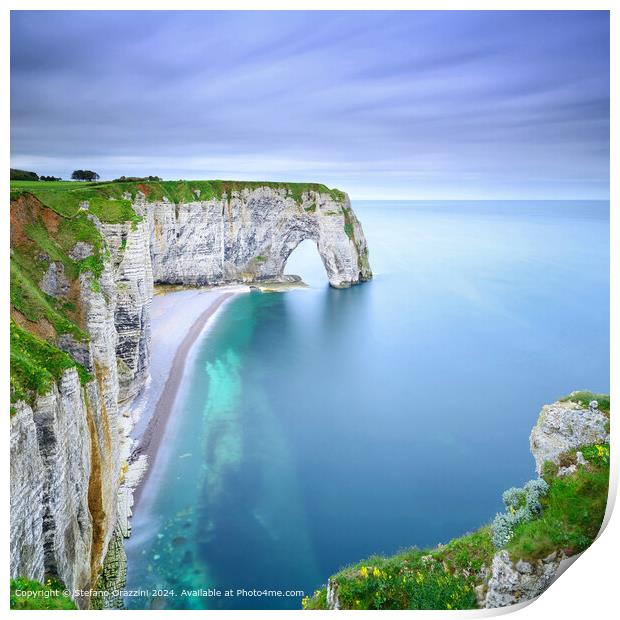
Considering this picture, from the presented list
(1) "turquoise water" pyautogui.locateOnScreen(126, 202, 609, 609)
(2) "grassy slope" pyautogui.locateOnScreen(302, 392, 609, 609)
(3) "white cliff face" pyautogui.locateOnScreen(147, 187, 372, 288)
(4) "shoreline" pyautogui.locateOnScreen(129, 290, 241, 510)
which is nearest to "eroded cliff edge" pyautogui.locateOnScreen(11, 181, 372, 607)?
(4) "shoreline" pyautogui.locateOnScreen(129, 290, 241, 510)

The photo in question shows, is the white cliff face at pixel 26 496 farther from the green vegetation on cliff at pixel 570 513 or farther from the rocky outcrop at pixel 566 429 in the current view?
the rocky outcrop at pixel 566 429

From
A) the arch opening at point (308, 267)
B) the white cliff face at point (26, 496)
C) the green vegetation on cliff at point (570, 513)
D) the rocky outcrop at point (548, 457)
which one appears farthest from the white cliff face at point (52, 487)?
the arch opening at point (308, 267)

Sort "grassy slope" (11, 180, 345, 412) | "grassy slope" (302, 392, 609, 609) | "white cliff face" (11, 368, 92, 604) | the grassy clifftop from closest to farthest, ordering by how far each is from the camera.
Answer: "white cliff face" (11, 368, 92, 604)
"grassy slope" (302, 392, 609, 609)
"grassy slope" (11, 180, 345, 412)
the grassy clifftop

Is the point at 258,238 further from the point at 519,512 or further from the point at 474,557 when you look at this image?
the point at 474,557

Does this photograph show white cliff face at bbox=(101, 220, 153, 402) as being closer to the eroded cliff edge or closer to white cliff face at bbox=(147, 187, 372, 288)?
the eroded cliff edge
